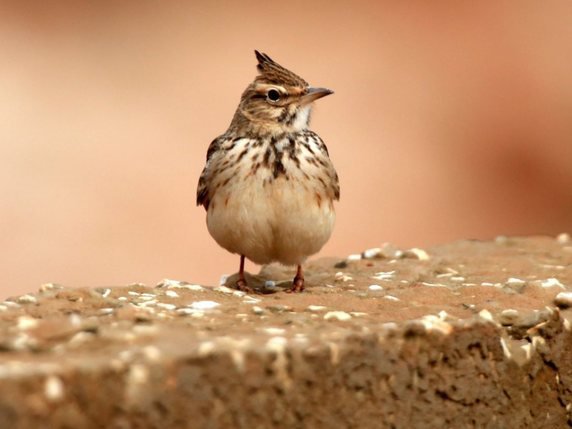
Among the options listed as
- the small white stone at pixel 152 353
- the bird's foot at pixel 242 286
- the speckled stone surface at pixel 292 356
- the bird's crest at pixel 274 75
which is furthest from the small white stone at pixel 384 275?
the small white stone at pixel 152 353

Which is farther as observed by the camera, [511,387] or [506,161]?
[506,161]

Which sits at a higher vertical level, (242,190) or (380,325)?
(242,190)

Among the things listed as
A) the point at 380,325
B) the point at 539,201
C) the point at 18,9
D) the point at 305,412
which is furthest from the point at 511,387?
the point at 18,9

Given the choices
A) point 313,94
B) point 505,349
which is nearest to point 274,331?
point 505,349

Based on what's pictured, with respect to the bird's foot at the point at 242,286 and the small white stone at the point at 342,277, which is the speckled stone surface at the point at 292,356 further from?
the bird's foot at the point at 242,286

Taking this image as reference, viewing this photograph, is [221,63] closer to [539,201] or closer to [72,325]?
[539,201]

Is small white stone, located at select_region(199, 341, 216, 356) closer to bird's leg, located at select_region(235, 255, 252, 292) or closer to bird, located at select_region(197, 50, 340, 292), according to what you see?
bird, located at select_region(197, 50, 340, 292)

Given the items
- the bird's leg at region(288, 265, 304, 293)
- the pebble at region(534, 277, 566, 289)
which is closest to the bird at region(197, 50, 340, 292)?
the bird's leg at region(288, 265, 304, 293)
